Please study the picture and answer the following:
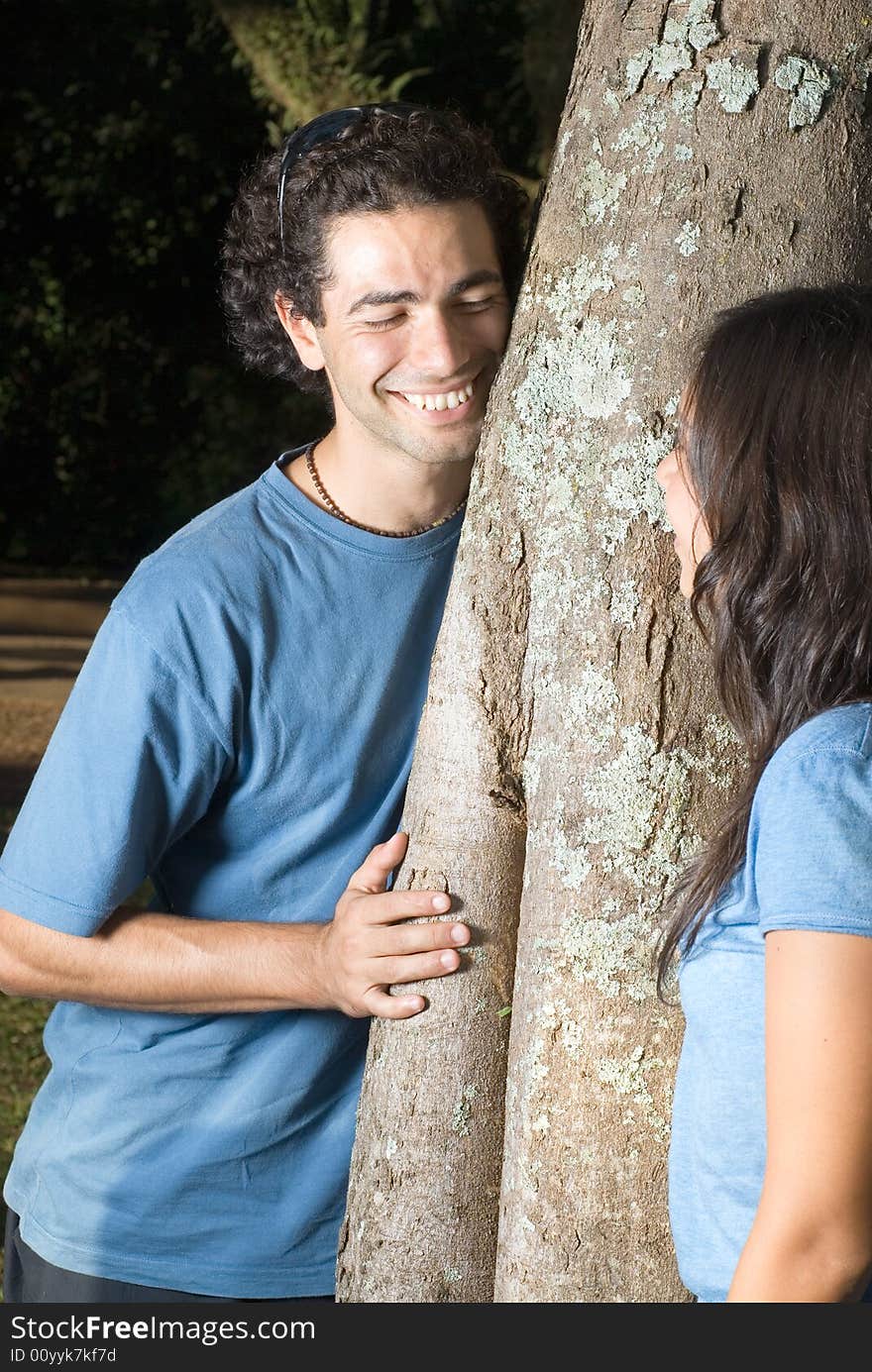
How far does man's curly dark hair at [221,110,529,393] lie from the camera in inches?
79.3

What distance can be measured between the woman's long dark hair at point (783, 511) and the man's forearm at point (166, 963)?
618 millimetres

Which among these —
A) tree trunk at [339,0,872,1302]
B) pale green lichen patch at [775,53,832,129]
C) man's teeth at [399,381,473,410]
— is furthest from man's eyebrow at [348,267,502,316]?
pale green lichen patch at [775,53,832,129]

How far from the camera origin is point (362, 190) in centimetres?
203

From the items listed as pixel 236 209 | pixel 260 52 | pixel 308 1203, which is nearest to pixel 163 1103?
pixel 308 1203

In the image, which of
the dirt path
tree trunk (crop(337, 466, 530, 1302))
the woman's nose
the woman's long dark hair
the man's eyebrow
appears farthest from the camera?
the dirt path

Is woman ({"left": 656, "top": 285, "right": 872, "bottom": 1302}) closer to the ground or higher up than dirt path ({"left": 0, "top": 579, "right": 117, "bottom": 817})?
higher up

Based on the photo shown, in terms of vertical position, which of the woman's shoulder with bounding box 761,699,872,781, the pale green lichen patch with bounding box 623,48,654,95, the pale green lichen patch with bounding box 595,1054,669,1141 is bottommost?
the pale green lichen patch with bounding box 595,1054,669,1141

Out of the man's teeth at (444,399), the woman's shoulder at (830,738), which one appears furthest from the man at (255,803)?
the woman's shoulder at (830,738)

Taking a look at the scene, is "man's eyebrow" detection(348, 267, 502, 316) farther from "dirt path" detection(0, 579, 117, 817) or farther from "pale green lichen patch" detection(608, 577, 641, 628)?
"dirt path" detection(0, 579, 117, 817)

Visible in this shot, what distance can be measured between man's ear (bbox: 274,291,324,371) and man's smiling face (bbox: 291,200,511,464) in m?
0.15

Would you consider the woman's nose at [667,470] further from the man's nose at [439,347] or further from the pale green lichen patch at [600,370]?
the man's nose at [439,347]

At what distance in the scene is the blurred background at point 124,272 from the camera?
12.1 metres

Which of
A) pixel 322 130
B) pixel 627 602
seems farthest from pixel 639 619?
pixel 322 130

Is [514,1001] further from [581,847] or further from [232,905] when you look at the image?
[232,905]
